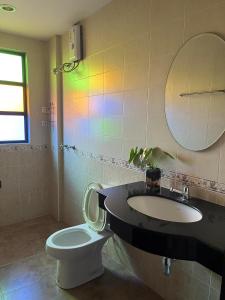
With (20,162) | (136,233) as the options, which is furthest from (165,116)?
(20,162)

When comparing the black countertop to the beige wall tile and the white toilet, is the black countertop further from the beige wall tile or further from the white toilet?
the beige wall tile

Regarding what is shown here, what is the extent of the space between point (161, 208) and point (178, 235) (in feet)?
1.67

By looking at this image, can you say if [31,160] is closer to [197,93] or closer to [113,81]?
[113,81]

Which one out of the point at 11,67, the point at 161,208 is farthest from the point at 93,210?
the point at 11,67

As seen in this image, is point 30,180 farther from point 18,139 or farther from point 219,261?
point 219,261

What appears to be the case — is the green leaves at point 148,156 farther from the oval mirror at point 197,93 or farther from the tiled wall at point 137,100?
the oval mirror at point 197,93

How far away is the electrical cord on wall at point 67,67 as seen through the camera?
2553 mm

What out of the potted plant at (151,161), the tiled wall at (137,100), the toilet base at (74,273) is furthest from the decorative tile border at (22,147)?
the potted plant at (151,161)

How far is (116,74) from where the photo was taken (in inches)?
80.2

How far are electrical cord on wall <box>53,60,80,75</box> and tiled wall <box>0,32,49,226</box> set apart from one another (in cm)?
35

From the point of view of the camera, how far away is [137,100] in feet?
6.12

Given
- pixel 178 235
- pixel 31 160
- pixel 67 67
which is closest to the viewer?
pixel 178 235

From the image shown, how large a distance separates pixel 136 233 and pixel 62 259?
997 millimetres

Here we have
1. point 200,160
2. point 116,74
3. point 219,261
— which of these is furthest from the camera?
point 116,74
